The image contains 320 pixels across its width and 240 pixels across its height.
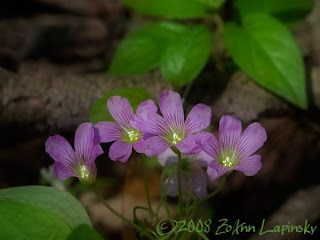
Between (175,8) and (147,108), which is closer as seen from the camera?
(147,108)

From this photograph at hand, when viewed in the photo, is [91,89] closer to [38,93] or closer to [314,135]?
[38,93]

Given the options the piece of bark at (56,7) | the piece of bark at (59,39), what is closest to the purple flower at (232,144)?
the piece of bark at (59,39)

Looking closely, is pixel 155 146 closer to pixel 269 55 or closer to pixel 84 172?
pixel 84 172

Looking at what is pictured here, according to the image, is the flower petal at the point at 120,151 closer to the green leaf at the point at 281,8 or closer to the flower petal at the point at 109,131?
the flower petal at the point at 109,131

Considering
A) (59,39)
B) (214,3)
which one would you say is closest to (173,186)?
(214,3)

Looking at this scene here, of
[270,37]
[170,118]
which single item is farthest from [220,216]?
[270,37]

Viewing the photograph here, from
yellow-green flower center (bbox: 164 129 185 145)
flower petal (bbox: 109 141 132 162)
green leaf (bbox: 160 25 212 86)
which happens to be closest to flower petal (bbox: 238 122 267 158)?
yellow-green flower center (bbox: 164 129 185 145)
